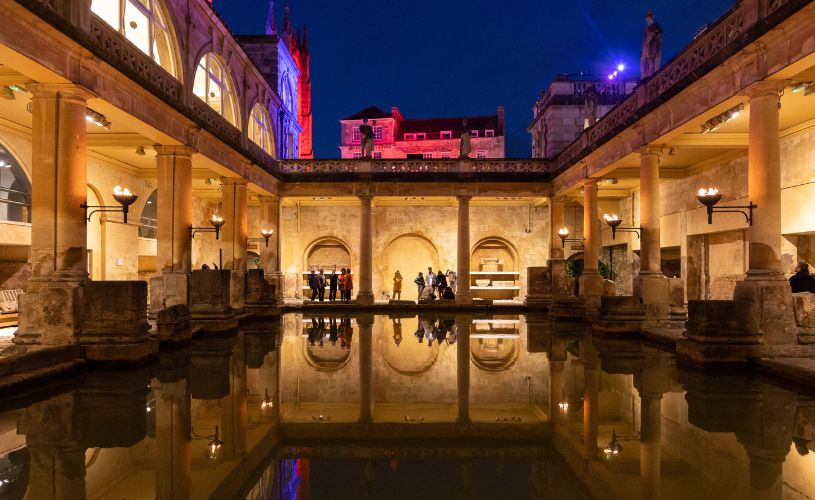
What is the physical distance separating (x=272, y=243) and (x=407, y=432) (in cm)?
1860

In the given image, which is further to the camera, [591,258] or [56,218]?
[591,258]

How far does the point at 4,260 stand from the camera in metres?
15.4

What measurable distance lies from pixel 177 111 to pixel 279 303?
396 inches

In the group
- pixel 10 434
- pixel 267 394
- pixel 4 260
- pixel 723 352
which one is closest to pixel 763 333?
pixel 723 352

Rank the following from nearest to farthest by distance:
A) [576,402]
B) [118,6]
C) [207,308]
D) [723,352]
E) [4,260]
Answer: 1. [576,402]
2. [723,352]
3. [118,6]
4. [207,308]
5. [4,260]

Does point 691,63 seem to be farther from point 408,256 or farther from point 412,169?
point 408,256

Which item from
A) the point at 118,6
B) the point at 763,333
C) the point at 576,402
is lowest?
the point at 576,402

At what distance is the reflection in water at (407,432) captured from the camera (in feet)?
12.8

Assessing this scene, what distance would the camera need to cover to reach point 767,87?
9008 millimetres

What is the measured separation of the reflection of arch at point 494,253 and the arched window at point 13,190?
2046 cm

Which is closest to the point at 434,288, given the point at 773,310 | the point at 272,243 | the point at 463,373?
the point at 272,243

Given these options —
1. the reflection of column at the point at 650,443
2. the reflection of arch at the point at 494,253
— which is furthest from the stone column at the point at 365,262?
the reflection of column at the point at 650,443

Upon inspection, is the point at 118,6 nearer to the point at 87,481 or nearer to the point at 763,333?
the point at 87,481

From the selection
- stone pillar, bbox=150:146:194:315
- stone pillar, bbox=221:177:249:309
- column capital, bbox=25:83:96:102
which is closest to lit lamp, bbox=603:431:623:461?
column capital, bbox=25:83:96:102
